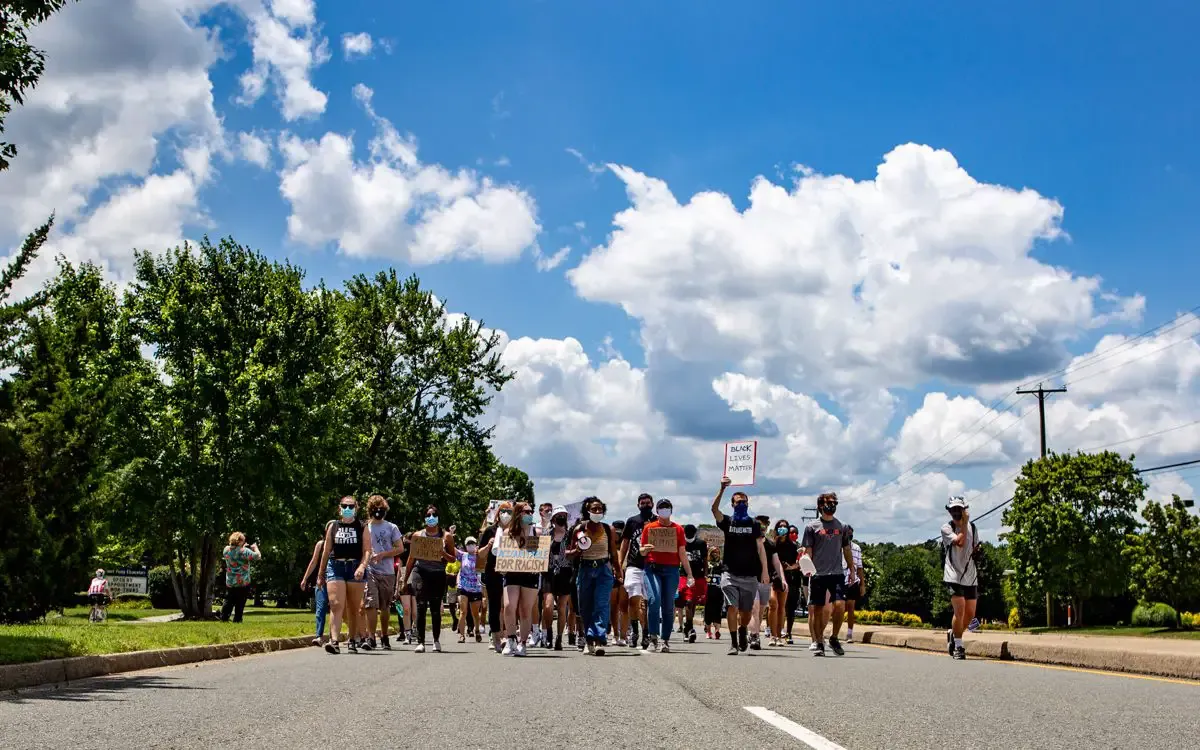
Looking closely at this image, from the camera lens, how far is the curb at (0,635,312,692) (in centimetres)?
1035

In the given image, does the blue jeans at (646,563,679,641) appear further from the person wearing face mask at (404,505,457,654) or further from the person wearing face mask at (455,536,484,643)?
the person wearing face mask at (455,536,484,643)

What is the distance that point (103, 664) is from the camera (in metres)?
11.9

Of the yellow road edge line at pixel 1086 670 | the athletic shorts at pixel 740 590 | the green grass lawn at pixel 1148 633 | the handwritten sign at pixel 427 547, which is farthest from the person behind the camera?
the green grass lawn at pixel 1148 633

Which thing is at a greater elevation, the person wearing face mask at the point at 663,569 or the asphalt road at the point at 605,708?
the person wearing face mask at the point at 663,569

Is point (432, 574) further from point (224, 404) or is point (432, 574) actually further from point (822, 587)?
point (224, 404)

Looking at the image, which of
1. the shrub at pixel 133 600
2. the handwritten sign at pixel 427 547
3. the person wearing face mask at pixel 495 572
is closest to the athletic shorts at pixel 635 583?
the person wearing face mask at pixel 495 572

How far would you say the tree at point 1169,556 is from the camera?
173 ft

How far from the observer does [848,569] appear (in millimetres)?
18172

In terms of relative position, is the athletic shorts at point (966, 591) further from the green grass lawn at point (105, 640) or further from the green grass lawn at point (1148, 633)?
the green grass lawn at point (1148, 633)

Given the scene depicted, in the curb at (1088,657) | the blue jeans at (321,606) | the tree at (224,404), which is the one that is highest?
the tree at (224,404)

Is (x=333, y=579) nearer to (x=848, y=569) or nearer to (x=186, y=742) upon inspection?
(x=848, y=569)

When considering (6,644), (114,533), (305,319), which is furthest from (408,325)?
(6,644)

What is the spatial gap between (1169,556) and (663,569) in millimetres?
44660

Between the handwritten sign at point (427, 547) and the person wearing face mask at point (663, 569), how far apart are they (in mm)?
2787
